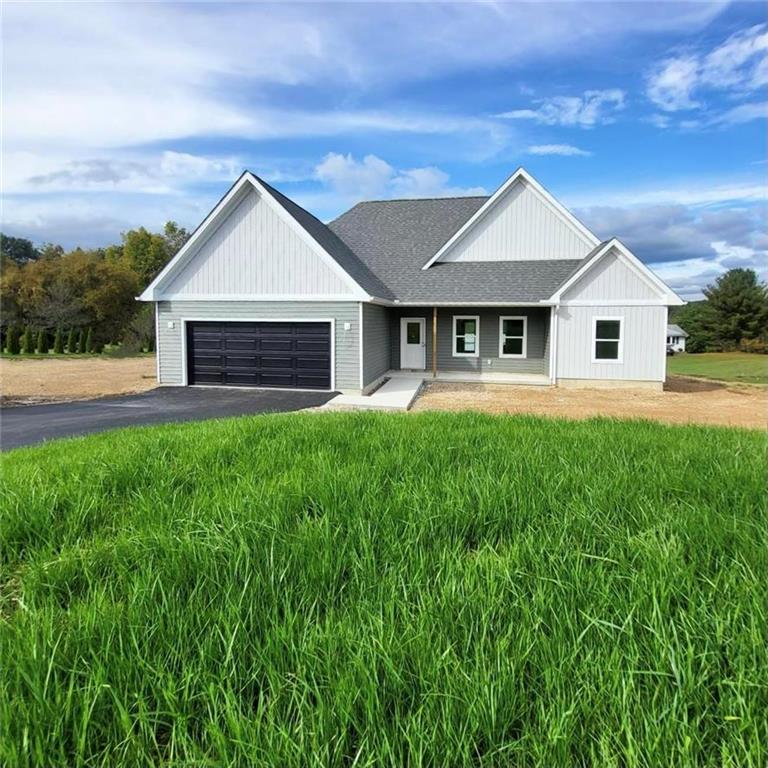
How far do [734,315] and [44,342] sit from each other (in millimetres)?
59484

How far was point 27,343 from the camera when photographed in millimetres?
32688

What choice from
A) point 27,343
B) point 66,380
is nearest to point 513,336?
point 66,380

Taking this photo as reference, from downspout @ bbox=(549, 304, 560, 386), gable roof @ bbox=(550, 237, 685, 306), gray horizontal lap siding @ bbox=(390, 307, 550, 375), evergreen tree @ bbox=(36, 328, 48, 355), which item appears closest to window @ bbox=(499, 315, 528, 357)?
gray horizontal lap siding @ bbox=(390, 307, 550, 375)

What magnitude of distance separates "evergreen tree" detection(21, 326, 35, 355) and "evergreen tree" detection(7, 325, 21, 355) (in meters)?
0.37

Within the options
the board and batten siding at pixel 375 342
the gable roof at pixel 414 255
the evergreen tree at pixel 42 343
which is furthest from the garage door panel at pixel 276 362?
the evergreen tree at pixel 42 343

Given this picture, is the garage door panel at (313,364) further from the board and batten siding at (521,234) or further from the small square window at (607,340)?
the small square window at (607,340)

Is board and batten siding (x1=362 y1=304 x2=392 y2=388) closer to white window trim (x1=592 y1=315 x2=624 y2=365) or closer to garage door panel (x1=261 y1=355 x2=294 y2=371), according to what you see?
garage door panel (x1=261 y1=355 x2=294 y2=371)

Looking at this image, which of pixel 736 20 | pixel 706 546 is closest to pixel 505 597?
pixel 706 546

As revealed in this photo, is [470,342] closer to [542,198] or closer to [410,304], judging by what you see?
[410,304]

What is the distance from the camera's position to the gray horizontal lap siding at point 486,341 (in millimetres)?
20875

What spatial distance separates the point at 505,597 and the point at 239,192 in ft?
55.1

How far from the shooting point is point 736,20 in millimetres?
5859

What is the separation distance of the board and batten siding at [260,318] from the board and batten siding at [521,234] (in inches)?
295

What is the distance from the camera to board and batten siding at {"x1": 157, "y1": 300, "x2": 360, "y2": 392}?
16359mm
